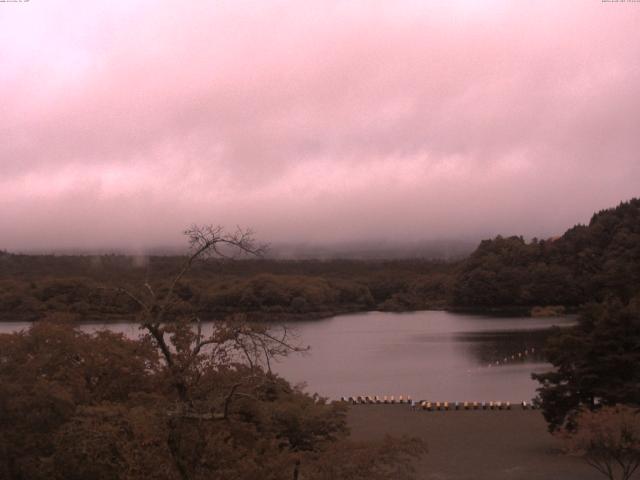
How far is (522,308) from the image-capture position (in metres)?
85.0

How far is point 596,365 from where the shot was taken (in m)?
19.1

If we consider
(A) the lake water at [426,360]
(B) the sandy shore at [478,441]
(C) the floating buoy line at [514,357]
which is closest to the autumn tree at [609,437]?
(B) the sandy shore at [478,441]

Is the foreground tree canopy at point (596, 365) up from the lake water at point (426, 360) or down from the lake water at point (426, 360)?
up

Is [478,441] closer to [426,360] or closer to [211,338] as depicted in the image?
[211,338]

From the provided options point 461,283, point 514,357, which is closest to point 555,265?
point 461,283

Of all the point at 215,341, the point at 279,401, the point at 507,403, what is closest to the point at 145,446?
the point at 215,341

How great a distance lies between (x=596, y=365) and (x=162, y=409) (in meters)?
14.4

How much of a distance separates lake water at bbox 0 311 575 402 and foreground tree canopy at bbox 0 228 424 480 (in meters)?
6.86

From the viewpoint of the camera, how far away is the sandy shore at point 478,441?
17125 millimetres

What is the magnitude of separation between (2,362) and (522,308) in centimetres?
7762

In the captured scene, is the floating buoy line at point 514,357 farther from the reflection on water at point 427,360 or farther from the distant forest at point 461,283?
the distant forest at point 461,283

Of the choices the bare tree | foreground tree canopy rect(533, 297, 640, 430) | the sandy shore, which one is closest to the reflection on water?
the sandy shore

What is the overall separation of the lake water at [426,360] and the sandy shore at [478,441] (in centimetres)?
357

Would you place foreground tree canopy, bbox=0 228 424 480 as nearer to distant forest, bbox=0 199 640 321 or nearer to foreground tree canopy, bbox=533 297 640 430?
foreground tree canopy, bbox=533 297 640 430
